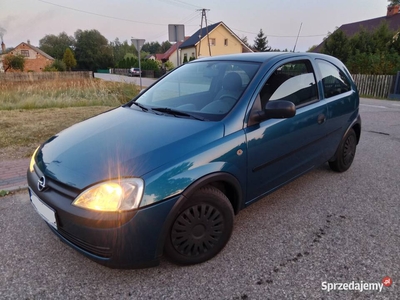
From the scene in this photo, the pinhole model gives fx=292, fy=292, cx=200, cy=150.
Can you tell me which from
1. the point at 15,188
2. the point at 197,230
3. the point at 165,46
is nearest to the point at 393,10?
the point at 197,230

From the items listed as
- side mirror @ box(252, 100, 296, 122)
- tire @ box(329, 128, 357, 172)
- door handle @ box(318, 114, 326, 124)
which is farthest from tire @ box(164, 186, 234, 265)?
tire @ box(329, 128, 357, 172)

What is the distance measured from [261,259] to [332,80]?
2.53m

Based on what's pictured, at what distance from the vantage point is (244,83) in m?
2.79

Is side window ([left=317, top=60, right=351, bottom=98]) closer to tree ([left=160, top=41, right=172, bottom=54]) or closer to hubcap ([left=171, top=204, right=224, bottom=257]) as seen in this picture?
hubcap ([left=171, top=204, right=224, bottom=257])

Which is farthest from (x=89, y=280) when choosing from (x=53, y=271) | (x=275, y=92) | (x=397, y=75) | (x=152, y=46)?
(x=152, y=46)

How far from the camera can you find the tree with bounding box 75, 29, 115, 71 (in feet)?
258

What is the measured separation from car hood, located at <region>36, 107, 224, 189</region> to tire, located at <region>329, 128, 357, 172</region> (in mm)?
2379

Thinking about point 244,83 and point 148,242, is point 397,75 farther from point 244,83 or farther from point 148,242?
point 148,242

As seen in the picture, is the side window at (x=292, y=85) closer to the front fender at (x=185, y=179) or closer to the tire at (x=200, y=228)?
the front fender at (x=185, y=179)

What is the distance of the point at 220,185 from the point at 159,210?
68 centimetres

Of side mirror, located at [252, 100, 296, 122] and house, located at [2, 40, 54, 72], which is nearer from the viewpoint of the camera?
side mirror, located at [252, 100, 296, 122]

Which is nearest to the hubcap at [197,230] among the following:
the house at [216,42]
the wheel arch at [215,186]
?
the wheel arch at [215,186]

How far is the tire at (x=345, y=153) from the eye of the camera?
401 cm

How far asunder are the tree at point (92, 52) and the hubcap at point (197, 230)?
278 feet
